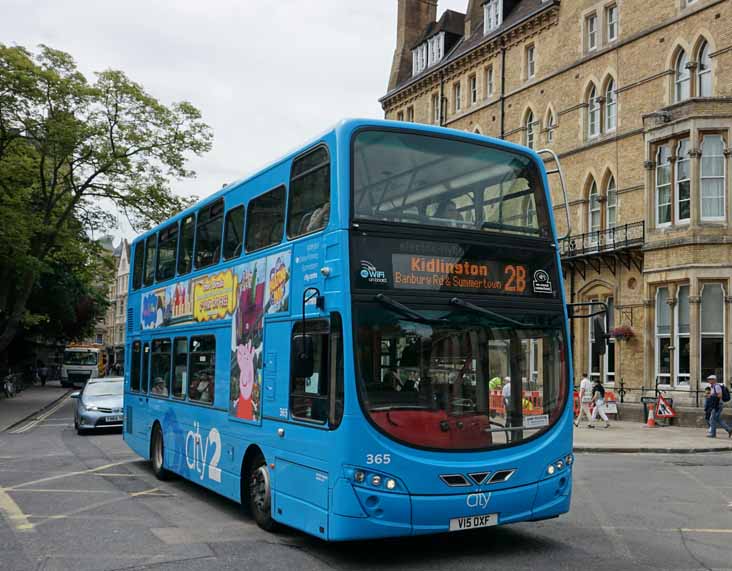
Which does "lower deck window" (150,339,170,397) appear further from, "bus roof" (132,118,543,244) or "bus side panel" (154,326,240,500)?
"bus roof" (132,118,543,244)

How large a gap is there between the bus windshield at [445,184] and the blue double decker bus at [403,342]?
17mm

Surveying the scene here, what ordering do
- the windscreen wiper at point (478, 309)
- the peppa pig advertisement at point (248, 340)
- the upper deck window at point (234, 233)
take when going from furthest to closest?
the upper deck window at point (234, 233) → the peppa pig advertisement at point (248, 340) → the windscreen wiper at point (478, 309)

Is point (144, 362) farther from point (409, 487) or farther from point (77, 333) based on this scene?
point (77, 333)

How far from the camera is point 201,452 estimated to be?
35.5ft

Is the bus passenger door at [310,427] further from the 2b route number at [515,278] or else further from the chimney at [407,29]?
the chimney at [407,29]

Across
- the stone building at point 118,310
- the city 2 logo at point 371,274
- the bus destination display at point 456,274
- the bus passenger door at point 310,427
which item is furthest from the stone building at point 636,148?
the stone building at point 118,310

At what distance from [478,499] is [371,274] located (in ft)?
7.07

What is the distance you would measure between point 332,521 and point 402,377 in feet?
4.36

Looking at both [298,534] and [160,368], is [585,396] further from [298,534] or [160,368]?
[298,534]

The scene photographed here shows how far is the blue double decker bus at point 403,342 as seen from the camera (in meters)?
7.13

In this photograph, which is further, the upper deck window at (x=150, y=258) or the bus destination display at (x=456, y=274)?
the upper deck window at (x=150, y=258)

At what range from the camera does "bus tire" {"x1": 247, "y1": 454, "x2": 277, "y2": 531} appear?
8578 millimetres

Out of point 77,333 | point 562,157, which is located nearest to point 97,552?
point 562,157

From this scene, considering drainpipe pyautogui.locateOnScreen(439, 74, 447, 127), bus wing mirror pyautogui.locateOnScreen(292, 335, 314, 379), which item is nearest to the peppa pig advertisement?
bus wing mirror pyautogui.locateOnScreen(292, 335, 314, 379)
